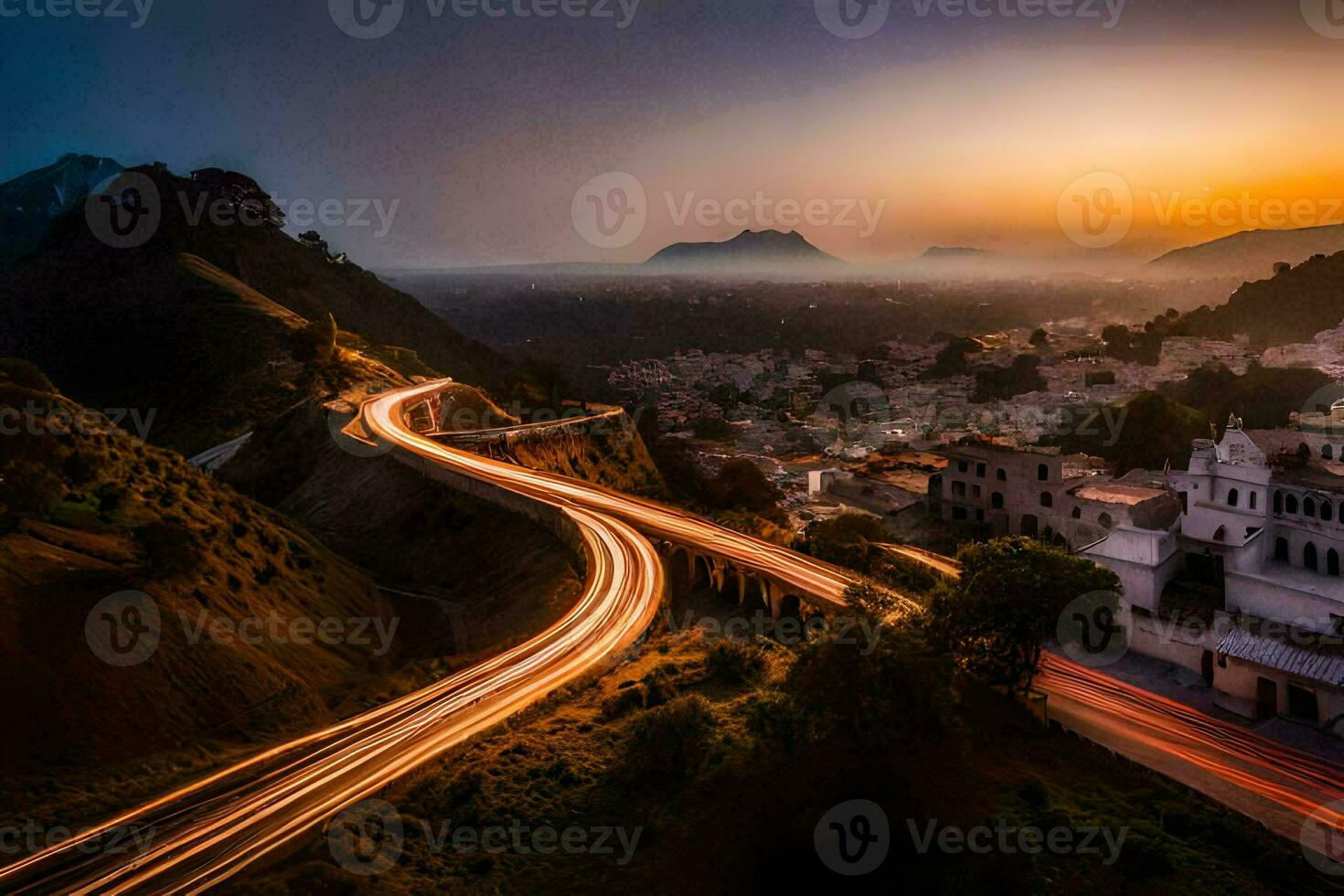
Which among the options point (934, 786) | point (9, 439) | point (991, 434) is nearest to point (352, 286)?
point (991, 434)

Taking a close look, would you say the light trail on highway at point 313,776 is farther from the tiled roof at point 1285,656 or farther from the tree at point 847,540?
the tiled roof at point 1285,656

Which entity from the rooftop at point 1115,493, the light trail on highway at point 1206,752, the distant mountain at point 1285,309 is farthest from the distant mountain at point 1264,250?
the light trail on highway at point 1206,752

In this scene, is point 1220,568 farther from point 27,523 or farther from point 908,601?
point 27,523

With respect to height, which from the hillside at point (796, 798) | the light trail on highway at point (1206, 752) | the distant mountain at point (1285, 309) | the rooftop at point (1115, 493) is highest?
the distant mountain at point (1285, 309)

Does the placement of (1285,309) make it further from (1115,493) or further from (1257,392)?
(1115,493)

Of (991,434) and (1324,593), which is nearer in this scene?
(1324,593)

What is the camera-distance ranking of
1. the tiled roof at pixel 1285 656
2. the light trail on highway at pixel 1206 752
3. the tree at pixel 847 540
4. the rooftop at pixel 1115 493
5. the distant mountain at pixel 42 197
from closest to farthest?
1. the light trail on highway at pixel 1206 752
2. the tiled roof at pixel 1285 656
3. the tree at pixel 847 540
4. the rooftop at pixel 1115 493
5. the distant mountain at pixel 42 197
